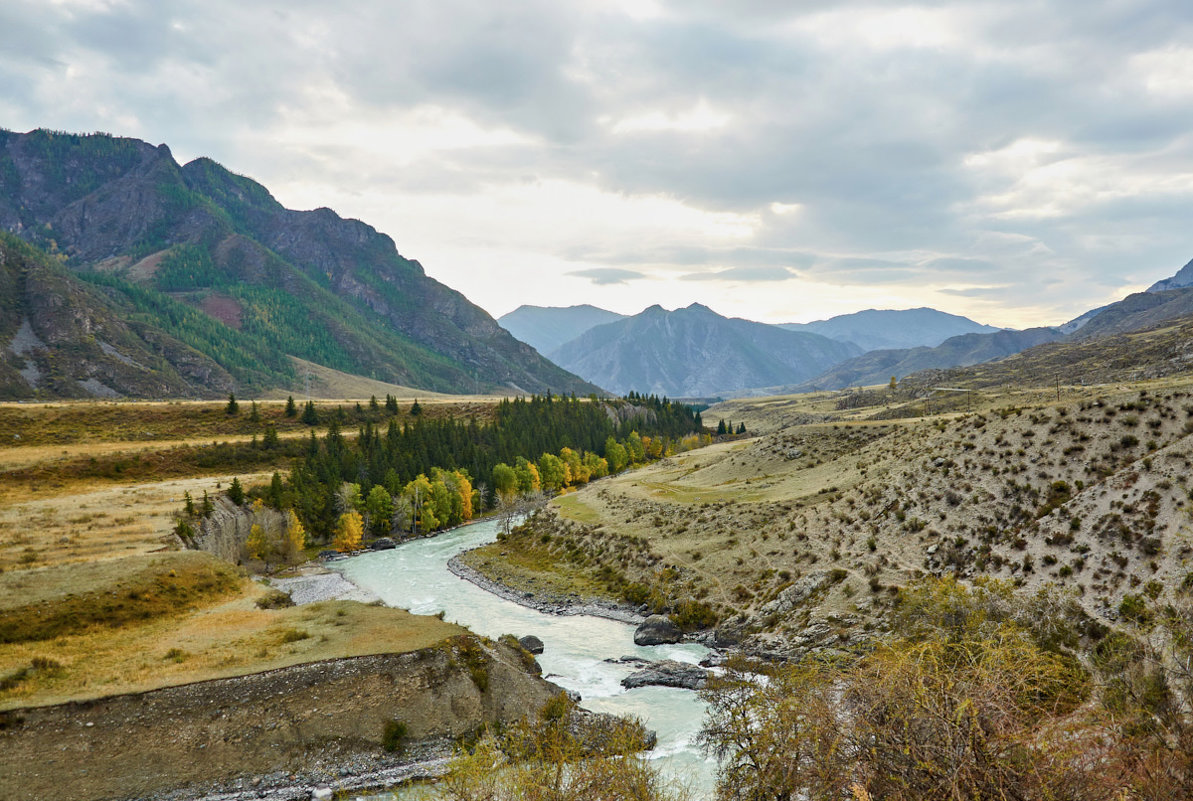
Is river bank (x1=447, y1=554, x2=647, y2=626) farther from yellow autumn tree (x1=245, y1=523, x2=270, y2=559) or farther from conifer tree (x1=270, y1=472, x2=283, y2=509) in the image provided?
conifer tree (x1=270, y1=472, x2=283, y2=509)

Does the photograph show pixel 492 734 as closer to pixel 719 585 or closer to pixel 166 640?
pixel 166 640

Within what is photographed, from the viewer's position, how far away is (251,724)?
34750mm

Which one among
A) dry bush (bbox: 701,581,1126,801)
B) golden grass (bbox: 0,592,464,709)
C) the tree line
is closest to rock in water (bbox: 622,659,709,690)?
golden grass (bbox: 0,592,464,709)

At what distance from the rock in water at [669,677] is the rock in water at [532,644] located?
30.7 ft

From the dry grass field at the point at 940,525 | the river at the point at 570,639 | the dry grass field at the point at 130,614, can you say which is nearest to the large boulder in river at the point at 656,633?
the river at the point at 570,639

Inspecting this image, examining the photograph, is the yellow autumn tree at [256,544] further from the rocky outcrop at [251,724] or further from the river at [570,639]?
the rocky outcrop at [251,724]

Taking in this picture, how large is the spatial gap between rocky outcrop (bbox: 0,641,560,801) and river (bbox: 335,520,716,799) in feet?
28.3

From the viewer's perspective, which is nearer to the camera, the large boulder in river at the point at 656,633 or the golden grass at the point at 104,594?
the golden grass at the point at 104,594

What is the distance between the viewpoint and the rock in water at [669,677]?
46.2m

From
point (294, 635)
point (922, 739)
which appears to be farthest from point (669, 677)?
point (922, 739)

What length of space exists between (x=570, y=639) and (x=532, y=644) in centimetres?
527

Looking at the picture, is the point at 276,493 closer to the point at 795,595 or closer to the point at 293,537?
the point at 293,537

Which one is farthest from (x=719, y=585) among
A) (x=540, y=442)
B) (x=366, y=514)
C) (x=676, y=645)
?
(x=540, y=442)

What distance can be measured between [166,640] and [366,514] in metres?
68.7
